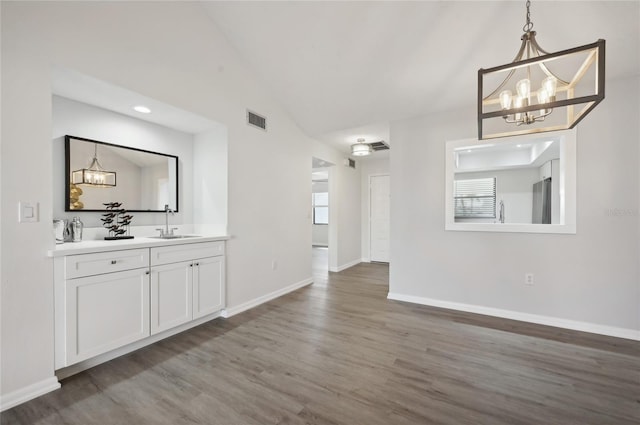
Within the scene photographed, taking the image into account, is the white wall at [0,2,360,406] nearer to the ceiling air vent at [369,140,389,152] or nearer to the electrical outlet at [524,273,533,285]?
the ceiling air vent at [369,140,389,152]

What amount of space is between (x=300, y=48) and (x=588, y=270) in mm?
3879

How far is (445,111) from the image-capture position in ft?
11.9

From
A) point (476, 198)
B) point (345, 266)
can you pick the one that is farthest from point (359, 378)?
point (476, 198)

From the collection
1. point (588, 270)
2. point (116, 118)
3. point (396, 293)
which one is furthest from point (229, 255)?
point (588, 270)

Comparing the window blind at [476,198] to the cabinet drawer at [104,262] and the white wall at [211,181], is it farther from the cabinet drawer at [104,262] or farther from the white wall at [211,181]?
the cabinet drawer at [104,262]

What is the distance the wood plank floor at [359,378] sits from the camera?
1.70 m

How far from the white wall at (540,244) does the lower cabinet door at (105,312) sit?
304 cm

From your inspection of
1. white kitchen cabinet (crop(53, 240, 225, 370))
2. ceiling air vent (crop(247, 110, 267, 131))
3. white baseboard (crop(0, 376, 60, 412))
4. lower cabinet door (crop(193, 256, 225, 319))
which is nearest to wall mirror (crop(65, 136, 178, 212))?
white kitchen cabinet (crop(53, 240, 225, 370))

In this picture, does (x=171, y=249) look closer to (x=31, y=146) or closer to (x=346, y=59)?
(x=31, y=146)

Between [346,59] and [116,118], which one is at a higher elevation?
[346,59]

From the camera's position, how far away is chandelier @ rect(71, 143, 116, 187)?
101 inches

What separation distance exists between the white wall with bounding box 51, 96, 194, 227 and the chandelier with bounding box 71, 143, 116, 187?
0.05 metres

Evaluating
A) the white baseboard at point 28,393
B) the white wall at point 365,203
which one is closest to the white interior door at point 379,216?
the white wall at point 365,203

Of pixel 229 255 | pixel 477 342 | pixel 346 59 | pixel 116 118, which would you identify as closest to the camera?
pixel 477 342
